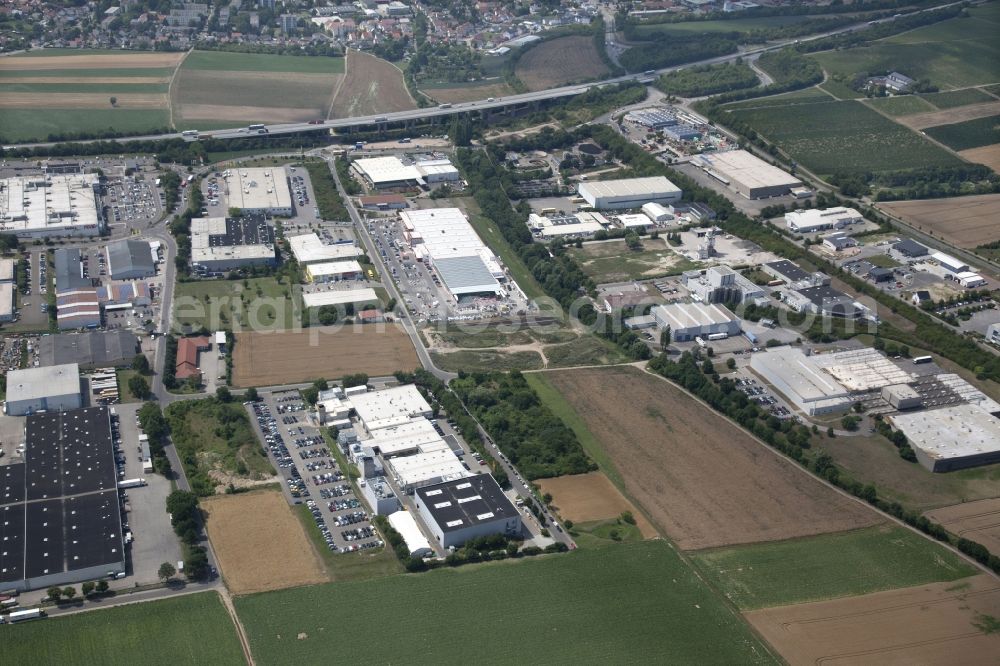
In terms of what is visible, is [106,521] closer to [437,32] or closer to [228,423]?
[228,423]

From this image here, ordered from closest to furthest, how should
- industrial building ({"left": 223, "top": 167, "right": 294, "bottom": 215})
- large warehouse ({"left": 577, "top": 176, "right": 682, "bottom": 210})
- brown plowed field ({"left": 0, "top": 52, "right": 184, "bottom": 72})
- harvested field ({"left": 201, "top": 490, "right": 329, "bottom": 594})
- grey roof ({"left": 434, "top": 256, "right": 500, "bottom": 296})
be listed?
harvested field ({"left": 201, "top": 490, "right": 329, "bottom": 594}), grey roof ({"left": 434, "top": 256, "right": 500, "bottom": 296}), industrial building ({"left": 223, "top": 167, "right": 294, "bottom": 215}), large warehouse ({"left": 577, "top": 176, "right": 682, "bottom": 210}), brown plowed field ({"left": 0, "top": 52, "right": 184, "bottom": 72})

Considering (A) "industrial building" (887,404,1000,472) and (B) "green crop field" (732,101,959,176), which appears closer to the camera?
(A) "industrial building" (887,404,1000,472)

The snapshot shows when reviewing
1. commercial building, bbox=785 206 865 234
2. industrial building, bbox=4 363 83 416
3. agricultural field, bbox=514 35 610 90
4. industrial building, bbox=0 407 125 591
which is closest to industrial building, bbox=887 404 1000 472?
commercial building, bbox=785 206 865 234

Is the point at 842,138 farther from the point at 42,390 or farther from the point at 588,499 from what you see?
the point at 42,390

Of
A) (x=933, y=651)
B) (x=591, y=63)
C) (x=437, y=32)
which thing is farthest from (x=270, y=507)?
(x=437, y=32)


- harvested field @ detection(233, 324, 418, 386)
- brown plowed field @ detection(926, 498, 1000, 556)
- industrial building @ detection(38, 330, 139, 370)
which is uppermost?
brown plowed field @ detection(926, 498, 1000, 556)

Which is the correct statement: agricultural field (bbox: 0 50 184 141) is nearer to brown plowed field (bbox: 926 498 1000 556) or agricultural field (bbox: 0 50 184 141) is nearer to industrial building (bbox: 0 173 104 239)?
industrial building (bbox: 0 173 104 239)
